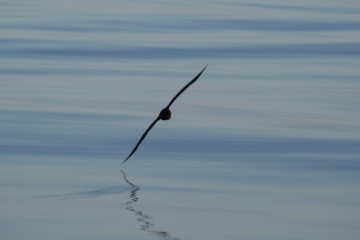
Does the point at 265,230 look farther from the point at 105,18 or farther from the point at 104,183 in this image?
the point at 105,18

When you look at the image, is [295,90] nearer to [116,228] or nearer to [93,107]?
[93,107]

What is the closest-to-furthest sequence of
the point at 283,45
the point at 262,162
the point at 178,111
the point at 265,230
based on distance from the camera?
the point at 265,230 → the point at 262,162 → the point at 178,111 → the point at 283,45

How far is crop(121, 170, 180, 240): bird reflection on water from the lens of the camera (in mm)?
11000

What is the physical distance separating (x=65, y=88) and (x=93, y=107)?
1666 mm

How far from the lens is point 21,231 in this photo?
1118cm

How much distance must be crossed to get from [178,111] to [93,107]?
1.08 metres

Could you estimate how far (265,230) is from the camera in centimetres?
1116

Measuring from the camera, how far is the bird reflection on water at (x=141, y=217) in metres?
11.0

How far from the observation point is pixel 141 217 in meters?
11.6

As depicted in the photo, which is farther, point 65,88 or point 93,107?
point 65,88

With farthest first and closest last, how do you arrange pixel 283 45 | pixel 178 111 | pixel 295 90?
pixel 283 45 < pixel 295 90 < pixel 178 111

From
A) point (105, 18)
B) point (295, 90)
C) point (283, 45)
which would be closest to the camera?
point (295, 90)

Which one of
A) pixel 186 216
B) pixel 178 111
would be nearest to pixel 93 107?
pixel 178 111

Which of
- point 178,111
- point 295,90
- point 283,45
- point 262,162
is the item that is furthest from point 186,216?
point 283,45
